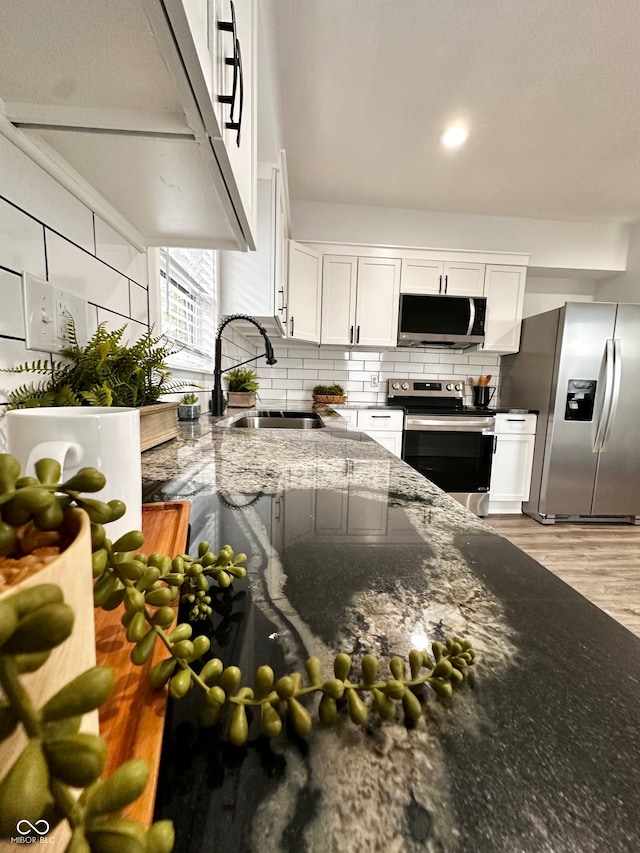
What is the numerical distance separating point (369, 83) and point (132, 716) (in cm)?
262

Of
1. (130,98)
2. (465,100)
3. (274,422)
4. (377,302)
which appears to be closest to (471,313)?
(377,302)

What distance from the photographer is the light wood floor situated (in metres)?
1.97

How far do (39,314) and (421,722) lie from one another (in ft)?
2.60

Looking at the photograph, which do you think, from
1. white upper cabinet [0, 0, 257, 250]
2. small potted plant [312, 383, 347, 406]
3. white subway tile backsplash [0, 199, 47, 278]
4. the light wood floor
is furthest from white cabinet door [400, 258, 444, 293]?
white subway tile backsplash [0, 199, 47, 278]

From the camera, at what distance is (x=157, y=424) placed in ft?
3.03

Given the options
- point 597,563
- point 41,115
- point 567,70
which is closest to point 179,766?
point 41,115

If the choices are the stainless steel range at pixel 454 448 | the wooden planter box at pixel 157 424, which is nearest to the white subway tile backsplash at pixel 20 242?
the wooden planter box at pixel 157 424

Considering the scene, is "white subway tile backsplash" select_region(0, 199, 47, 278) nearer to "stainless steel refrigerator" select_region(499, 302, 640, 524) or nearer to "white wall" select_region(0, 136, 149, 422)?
"white wall" select_region(0, 136, 149, 422)

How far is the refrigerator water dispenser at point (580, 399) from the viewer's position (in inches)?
113

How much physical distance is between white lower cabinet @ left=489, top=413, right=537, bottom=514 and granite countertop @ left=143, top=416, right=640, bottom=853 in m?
2.91

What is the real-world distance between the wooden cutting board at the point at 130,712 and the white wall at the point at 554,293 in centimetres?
429

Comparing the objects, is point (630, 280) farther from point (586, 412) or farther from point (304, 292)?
point (304, 292)

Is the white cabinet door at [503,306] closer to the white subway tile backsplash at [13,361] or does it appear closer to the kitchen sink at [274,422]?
the kitchen sink at [274,422]

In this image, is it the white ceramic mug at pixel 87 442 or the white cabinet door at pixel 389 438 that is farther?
the white cabinet door at pixel 389 438
